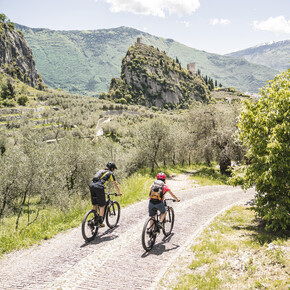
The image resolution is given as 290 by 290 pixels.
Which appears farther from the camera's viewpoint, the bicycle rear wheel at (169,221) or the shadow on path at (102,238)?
the bicycle rear wheel at (169,221)

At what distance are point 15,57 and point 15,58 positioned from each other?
1.37m

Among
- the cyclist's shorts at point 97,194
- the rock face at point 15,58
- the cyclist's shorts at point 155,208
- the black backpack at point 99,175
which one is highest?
the rock face at point 15,58

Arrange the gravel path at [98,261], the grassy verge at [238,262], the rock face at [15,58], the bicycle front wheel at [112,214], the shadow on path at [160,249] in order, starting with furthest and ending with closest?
the rock face at [15,58] → the bicycle front wheel at [112,214] → the shadow on path at [160,249] → the gravel path at [98,261] → the grassy verge at [238,262]

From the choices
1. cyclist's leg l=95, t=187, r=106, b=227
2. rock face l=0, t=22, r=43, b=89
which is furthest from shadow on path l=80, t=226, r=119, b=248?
rock face l=0, t=22, r=43, b=89

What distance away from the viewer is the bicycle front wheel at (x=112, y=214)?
34.6 ft

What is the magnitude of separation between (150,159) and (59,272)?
1062 inches

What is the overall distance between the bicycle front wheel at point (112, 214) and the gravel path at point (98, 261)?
0.30 metres

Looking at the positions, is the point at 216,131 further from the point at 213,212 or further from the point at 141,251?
the point at 141,251

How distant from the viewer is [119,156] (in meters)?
37.3

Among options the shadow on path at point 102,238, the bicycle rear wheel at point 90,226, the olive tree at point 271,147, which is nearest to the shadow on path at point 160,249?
the shadow on path at point 102,238

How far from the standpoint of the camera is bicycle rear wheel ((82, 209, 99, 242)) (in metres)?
8.95

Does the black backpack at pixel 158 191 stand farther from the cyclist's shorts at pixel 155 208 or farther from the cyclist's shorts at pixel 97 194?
the cyclist's shorts at pixel 97 194

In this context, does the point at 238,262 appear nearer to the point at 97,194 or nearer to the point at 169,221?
the point at 169,221

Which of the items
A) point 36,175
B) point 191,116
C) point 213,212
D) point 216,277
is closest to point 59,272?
point 216,277
